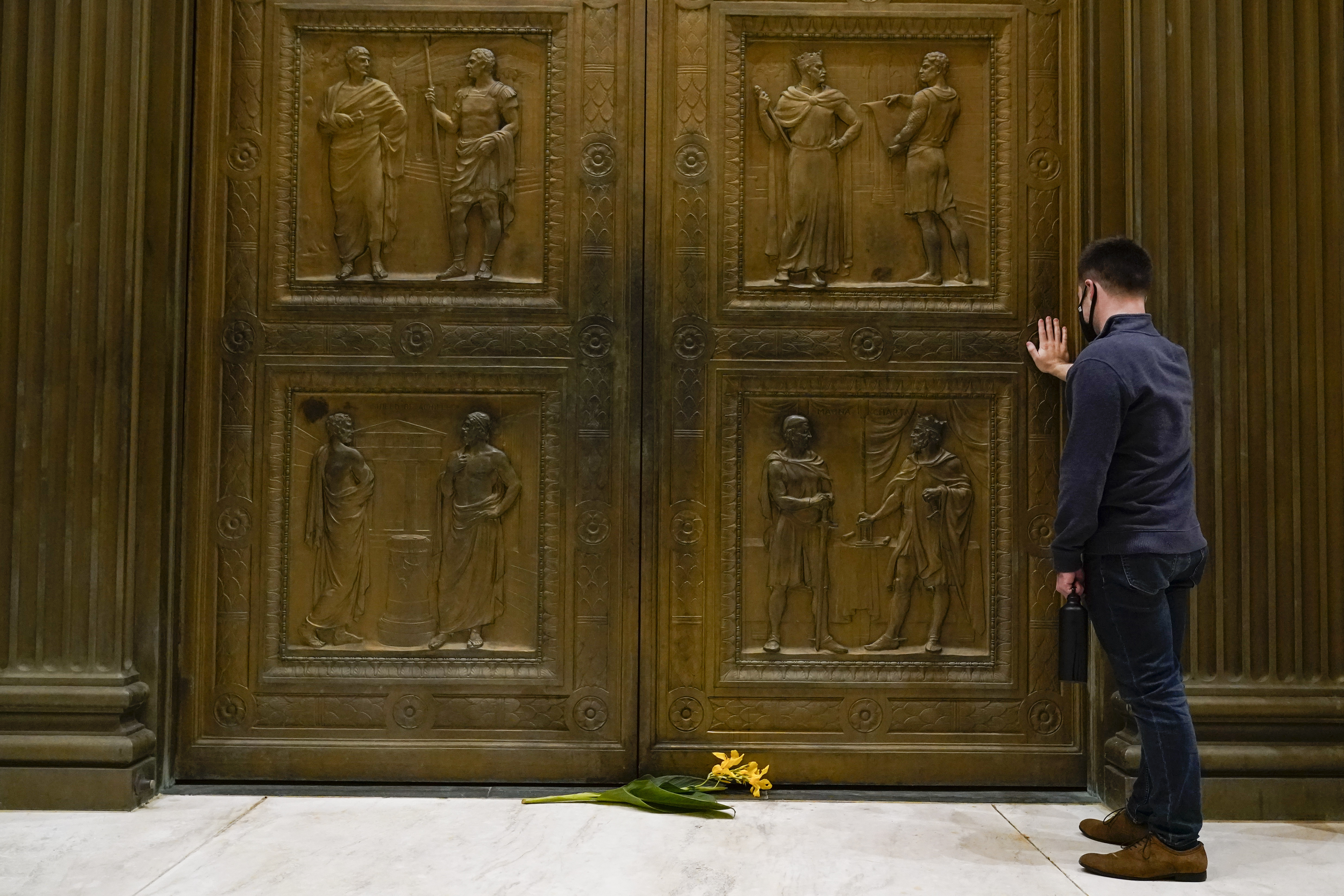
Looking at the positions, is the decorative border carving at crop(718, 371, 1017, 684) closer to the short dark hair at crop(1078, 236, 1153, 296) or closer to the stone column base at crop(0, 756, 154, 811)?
the short dark hair at crop(1078, 236, 1153, 296)

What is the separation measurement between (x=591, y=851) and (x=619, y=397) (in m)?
1.75

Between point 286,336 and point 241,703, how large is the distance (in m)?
1.49

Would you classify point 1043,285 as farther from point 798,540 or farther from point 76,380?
point 76,380

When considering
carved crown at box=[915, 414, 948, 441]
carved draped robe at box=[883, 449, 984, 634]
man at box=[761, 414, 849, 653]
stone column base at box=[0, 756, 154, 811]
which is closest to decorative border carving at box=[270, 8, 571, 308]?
man at box=[761, 414, 849, 653]

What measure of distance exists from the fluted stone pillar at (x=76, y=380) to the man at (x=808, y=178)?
99.2 inches

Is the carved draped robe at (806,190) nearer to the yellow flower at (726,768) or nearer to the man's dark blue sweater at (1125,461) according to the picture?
the man's dark blue sweater at (1125,461)

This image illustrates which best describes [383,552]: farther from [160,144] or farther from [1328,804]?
[1328,804]

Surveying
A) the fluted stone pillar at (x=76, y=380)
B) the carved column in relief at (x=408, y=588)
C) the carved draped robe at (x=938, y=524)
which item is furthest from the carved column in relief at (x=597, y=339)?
the fluted stone pillar at (x=76, y=380)

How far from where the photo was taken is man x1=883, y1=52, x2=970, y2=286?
443 cm

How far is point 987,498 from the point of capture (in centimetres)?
440

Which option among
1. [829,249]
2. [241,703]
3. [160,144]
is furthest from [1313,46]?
[241,703]

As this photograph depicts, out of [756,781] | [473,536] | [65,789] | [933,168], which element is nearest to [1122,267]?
[933,168]

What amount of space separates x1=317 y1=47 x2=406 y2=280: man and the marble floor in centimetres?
216

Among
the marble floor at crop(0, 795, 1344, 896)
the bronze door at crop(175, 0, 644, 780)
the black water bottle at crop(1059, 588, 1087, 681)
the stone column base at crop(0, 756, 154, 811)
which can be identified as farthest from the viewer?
the bronze door at crop(175, 0, 644, 780)
